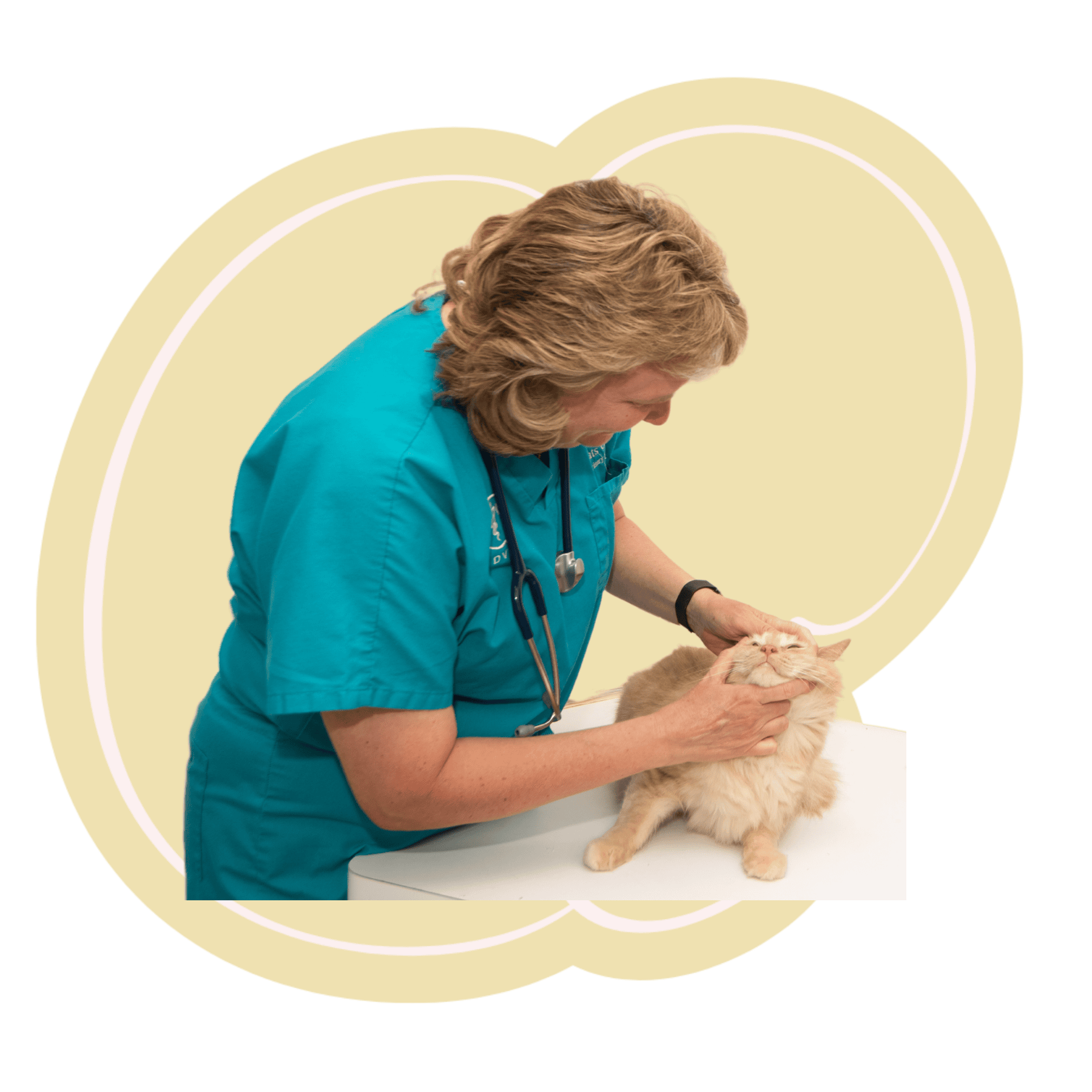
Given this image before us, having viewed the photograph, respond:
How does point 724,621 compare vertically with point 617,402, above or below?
below

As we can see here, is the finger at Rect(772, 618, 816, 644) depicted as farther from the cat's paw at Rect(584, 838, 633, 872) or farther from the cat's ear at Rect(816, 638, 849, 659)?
the cat's paw at Rect(584, 838, 633, 872)

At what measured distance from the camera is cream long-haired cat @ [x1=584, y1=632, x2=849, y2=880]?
211 centimetres

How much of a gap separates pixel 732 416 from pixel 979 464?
717 mm

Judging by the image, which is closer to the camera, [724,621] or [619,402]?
[619,402]

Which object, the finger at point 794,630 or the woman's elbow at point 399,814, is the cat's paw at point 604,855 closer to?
the woman's elbow at point 399,814

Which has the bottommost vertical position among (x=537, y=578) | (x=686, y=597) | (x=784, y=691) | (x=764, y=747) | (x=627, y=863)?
(x=627, y=863)

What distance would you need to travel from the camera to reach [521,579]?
188cm

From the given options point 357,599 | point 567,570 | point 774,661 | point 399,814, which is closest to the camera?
point 357,599

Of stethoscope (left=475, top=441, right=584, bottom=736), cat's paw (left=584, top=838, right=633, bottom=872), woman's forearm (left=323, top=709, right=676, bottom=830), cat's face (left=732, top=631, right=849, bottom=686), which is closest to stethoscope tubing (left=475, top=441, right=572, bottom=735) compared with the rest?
stethoscope (left=475, top=441, right=584, bottom=736)

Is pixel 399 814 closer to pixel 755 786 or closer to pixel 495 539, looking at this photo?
pixel 495 539

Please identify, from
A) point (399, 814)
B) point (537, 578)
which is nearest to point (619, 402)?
point (537, 578)

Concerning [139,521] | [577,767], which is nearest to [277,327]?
[139,521]

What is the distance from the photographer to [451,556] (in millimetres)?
1741

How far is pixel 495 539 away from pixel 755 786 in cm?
75
